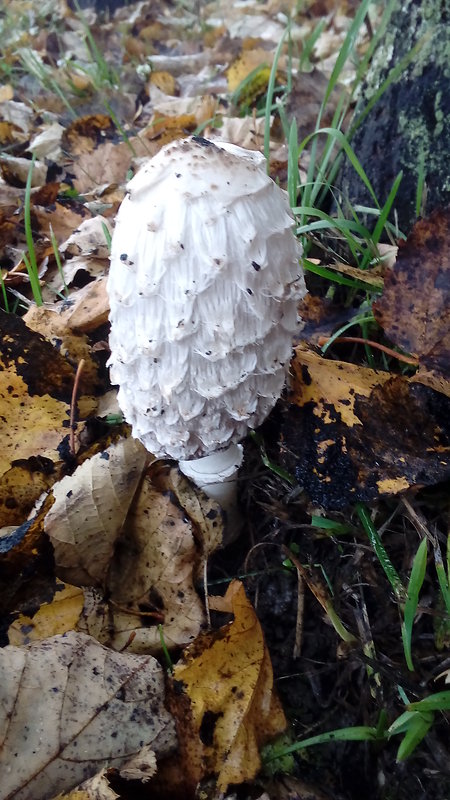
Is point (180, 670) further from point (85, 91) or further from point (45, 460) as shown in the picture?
point (85, 91)

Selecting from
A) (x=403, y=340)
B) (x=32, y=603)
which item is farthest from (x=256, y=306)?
(x=32, y=603)

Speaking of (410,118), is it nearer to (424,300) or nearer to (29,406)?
(424,300)

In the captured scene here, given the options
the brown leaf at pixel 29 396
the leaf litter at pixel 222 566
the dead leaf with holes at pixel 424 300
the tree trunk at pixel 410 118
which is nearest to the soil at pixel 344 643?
the leaf litter at pixel 222 566

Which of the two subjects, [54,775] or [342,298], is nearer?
[54,775]

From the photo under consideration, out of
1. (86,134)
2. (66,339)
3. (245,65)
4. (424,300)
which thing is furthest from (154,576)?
(245,65)

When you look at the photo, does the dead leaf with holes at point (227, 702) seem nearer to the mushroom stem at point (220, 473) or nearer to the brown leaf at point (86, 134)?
the mushroom stem at point (220, 473)
